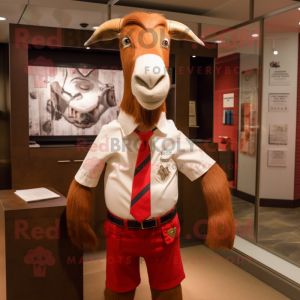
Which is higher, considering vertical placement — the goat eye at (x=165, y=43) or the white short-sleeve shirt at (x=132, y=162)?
the goat eye at (x=165, y=43)

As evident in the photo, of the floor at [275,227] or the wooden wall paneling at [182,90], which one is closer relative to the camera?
the floor at [275,227]

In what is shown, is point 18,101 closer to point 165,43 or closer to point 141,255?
point 165,43

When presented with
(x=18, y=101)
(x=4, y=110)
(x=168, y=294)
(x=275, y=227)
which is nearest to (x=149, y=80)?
(x=168, y=294)

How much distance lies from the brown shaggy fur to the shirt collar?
3 cm

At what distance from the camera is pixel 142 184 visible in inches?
59.6

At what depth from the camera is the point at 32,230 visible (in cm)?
169

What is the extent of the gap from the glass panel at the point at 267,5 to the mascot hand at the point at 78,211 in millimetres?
2102

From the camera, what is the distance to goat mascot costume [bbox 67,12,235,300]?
1.51 metres

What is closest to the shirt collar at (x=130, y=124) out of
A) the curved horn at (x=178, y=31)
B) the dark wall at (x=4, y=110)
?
the curved horn at (x=178, y=31)

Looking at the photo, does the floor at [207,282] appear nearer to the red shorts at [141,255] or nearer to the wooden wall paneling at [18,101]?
the red shorts at [141,255]

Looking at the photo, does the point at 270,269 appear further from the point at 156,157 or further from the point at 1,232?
the point at 1,232

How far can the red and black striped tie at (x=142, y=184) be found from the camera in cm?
150

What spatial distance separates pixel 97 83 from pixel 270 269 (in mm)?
2226

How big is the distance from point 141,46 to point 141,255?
98 cm
